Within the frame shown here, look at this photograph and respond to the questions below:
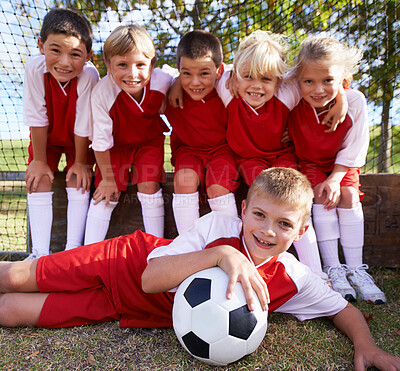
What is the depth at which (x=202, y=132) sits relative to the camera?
2455 mm

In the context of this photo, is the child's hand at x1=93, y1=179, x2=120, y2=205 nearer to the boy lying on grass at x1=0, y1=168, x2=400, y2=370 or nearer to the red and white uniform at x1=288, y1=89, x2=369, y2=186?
the boy lying on grass at x1=0, y1=168, x2=400, y2=370

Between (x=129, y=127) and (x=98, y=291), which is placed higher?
(x=129, y=127)

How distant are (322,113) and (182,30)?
370 cm

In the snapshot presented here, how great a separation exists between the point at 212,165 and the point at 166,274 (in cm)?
102

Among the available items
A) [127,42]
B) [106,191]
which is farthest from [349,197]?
[127,42]

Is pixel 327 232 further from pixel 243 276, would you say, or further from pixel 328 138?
pixel 243 276

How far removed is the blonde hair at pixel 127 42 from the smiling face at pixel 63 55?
19 cm

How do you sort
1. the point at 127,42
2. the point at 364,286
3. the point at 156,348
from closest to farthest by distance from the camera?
the point at 156,348, the point at 364,286, the point at 127,42

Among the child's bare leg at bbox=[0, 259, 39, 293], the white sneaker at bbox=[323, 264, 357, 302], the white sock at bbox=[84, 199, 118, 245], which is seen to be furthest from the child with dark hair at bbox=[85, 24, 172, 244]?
the white sneaker at bbox=[323, 264, 357, 302]

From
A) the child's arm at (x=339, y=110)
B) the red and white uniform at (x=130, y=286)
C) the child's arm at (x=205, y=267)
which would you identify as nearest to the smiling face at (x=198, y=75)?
the child's arm at (x=339, y=110)

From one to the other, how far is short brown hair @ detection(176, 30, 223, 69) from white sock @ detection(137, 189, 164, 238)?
2.82 ft

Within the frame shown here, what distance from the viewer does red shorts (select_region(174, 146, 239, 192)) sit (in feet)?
7.54

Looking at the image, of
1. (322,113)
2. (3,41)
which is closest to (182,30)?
(3,41)

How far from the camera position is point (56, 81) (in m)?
2.46
